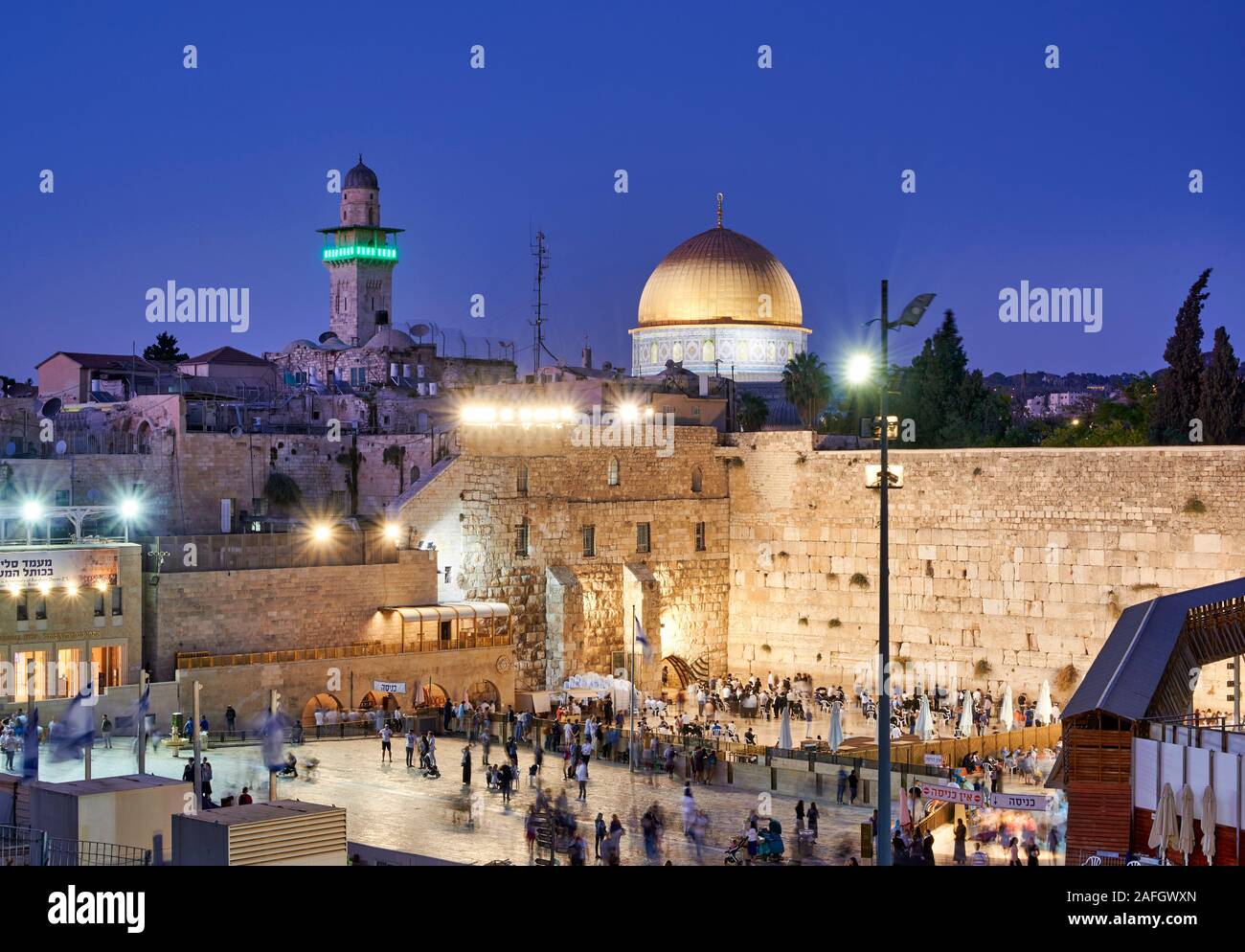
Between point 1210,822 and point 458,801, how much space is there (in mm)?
10882

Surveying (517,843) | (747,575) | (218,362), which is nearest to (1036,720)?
(747,575)

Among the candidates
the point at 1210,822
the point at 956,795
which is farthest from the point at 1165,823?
the point at 956,795

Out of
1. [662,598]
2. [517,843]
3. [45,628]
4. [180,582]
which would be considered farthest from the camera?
[662,598]

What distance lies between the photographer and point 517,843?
20891 mm

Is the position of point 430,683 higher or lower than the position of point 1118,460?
lower

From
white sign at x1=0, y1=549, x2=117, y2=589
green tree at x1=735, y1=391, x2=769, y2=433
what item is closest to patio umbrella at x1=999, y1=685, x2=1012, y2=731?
white sign at x1=0, y1=549, x2=117, y2=589

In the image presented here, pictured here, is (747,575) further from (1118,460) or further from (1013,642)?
(1118,460)

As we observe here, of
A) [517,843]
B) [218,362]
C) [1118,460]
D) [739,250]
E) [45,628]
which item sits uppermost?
[739,250]

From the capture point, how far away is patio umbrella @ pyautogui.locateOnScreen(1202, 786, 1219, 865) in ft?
Result: 54.7

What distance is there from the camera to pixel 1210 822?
54.9 feet

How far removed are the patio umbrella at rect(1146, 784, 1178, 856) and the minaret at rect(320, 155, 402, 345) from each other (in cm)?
5311

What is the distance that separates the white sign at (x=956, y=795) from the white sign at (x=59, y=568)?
16.3 m

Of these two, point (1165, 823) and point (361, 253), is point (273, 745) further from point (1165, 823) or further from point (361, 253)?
point (361, 253)
